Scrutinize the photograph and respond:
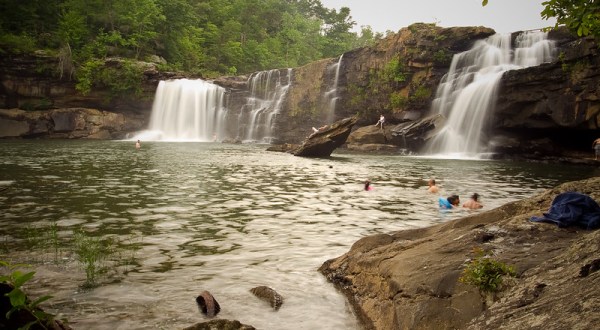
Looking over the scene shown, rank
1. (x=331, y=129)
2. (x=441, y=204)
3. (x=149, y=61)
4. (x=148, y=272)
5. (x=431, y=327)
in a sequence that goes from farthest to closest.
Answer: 1. (x=149, y=61)
2. (x=331, y=129)
3. (x=441, y=204)
4. (x=148, y=272)
5. (x=431, y=327)

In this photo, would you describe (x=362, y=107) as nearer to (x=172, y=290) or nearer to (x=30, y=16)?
(x=30, y=16)

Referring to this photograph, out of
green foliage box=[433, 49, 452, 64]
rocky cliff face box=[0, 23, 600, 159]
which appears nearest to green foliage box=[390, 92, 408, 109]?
rocky cliff face box=[0, 23, 600, 159]

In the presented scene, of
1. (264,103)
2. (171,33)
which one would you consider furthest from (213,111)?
(171,33)

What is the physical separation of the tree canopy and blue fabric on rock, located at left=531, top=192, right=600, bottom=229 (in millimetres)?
49567

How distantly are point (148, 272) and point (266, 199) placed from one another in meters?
7.77

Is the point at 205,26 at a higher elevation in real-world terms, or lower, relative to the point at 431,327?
higher

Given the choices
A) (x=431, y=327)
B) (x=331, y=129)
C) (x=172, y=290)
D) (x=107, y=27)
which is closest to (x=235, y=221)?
(x=172, y=290)

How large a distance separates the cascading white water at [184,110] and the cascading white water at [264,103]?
12.2 ft

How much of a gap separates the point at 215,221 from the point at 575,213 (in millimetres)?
8152

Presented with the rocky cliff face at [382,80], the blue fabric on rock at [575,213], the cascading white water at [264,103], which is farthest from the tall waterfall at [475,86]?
the blue fabric on rock at [575,213]

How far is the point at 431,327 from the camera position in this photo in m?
4.88

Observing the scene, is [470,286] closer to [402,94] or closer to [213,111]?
[402,94]

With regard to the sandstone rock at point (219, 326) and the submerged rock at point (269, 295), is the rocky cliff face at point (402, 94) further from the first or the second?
the sandstone rock at point (219, 326)

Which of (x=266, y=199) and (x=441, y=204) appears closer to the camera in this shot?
(x=441, y=204)
